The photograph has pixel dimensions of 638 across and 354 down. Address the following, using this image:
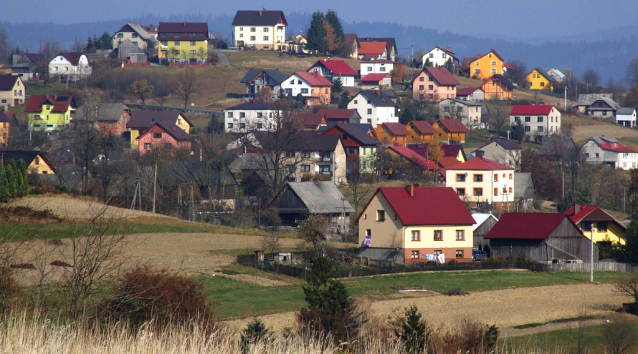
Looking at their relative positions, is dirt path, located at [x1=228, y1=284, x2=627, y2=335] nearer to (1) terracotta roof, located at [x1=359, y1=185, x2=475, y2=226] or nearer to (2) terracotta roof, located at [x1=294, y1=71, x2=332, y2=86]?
(1) terracotta roof, located at [x1=359, y1=185, x2=475, y2=226]

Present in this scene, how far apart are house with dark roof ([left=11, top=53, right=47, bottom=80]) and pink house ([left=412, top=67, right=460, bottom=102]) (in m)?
54.4

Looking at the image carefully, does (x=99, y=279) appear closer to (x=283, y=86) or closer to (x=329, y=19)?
(x=283, y=86)

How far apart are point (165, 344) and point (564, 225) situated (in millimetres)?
32765

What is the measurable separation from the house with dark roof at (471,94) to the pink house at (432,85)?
4.78 ft

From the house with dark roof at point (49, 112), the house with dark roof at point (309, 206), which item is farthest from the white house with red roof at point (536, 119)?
the house with dark roof at point (49, 112)

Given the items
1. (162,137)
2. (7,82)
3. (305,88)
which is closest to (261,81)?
(305,88)

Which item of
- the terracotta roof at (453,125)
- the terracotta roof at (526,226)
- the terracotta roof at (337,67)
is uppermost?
the terracotta roof at (337,67)

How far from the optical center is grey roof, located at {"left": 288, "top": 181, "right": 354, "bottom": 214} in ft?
163

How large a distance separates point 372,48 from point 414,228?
313 ft

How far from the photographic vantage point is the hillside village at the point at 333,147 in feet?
128

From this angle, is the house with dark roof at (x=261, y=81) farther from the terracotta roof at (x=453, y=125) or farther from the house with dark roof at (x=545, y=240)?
the house with dark roof at (x=545, y=240)

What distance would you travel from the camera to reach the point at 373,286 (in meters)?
29.5

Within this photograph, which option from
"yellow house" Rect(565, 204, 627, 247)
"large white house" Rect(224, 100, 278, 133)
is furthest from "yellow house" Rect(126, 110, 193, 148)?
"yellow house" Rect(565, 204, 627, 247)

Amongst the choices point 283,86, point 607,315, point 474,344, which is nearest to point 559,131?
point 283,86
